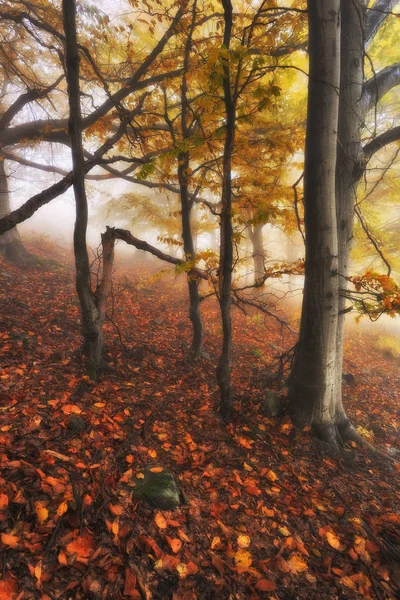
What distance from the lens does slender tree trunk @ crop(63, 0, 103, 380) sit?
3.47 metres

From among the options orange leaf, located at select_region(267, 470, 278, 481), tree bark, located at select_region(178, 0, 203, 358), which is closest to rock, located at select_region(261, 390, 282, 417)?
orange leaf, located at select_region(267, 470, 278, 481)

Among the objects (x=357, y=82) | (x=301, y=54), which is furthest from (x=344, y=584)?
(x=301, y=54)

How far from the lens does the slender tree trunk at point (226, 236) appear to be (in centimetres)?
314

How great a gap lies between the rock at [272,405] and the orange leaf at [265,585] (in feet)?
7.85

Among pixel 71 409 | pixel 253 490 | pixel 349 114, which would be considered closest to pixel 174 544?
pixel 253 490

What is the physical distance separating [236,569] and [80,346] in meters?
3.95

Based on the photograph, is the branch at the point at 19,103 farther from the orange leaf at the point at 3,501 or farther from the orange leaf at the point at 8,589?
the orange leaf at the point at 8,589

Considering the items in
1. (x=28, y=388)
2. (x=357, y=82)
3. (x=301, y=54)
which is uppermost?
(x=301, y=54)

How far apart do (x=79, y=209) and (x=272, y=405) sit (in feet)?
13.4

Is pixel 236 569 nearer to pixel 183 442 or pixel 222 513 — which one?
pixel 222 513

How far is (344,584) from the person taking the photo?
2383 millimetres

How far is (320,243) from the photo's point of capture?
150 inches

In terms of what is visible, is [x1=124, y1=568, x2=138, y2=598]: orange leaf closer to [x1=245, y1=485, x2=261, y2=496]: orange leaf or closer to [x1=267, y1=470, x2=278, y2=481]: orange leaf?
[x1=245, y1=485, x2=261, y2=496]: orange leaf

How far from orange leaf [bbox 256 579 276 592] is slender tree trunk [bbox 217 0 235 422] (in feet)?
6.91
